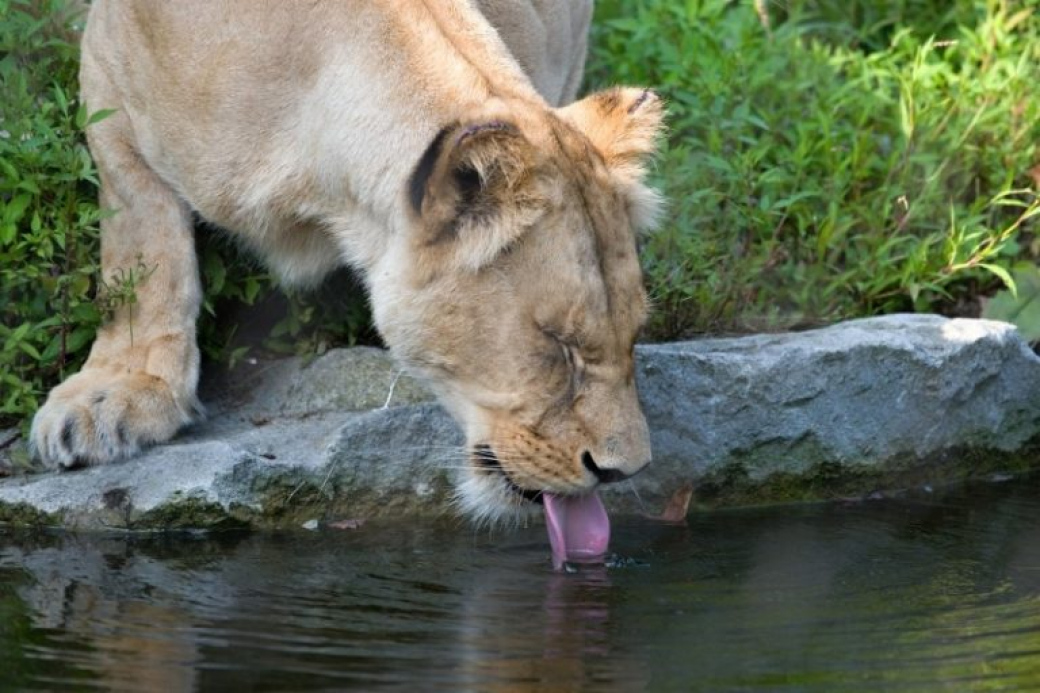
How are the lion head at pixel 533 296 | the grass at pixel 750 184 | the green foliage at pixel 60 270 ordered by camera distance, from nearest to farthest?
the lion head at pixel 533 296 < the green foliage at pixel 60 270 < the grass at pixel 750 184

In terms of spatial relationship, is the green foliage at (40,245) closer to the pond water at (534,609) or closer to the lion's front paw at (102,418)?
the lion's front paw at (102,418)

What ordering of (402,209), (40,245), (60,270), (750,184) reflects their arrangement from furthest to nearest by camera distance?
1. (750,184)
2. (60,270)
3. (40,245)
4. (402,209)

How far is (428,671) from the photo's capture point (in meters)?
3.48

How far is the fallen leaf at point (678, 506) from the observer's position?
4.94 m

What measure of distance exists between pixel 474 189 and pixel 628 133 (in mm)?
491

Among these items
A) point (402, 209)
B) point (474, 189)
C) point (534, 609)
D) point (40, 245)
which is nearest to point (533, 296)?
point (474, 189)

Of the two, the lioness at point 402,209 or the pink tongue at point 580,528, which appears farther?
the pink tongue at point 580,528

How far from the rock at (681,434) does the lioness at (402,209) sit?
197mm

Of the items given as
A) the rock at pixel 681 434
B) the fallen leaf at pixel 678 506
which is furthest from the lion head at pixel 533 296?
the fallen leaf at pixel 678 506

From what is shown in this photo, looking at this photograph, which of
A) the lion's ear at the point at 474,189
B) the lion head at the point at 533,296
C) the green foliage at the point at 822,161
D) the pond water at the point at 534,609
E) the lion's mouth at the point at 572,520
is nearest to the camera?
the pond water at the point at 534,609

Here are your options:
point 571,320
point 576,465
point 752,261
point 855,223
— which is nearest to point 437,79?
point 571,320

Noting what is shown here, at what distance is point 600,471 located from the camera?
4.16 m

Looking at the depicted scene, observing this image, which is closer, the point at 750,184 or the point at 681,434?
the point at 681,434

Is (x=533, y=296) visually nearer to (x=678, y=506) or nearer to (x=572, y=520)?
(x=572, y=520)
